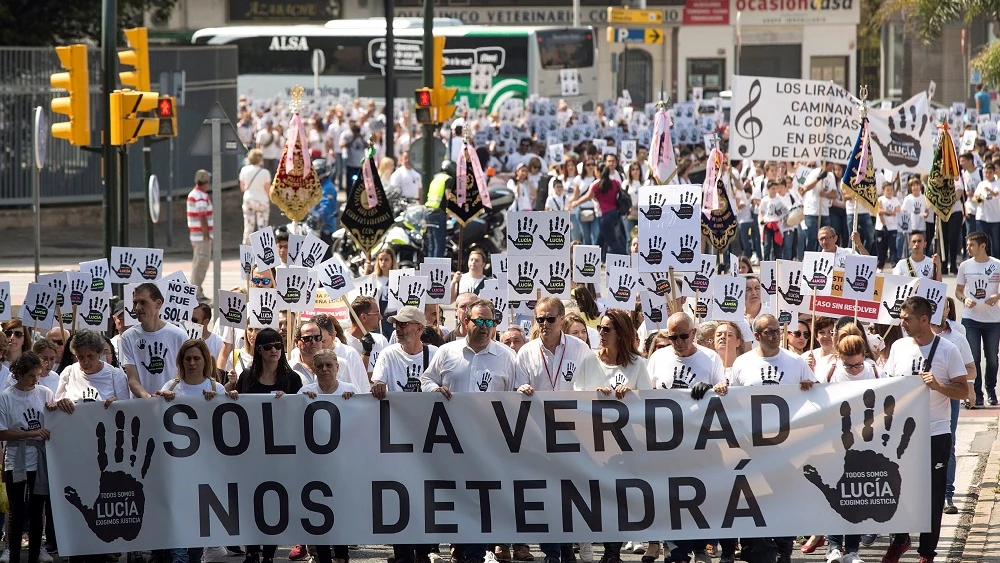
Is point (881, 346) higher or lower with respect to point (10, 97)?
lower

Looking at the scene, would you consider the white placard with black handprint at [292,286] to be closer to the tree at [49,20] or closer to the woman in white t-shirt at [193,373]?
the woman in white t-shirt at [193,373]

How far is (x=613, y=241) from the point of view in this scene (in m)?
22.6

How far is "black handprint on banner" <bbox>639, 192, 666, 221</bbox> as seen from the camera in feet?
41.8

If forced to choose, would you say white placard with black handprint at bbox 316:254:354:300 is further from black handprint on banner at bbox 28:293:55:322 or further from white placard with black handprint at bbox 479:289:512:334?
black handprint on banner at bbox 28:293:55:322

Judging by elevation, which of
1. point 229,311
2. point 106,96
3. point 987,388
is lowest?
point 987,388

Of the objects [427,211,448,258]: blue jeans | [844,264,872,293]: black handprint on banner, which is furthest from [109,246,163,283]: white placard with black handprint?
[427,211,448,258]: blue jeans

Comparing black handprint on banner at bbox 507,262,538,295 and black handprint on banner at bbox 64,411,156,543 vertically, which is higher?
black handprint on banner at bbox 507,262,538,295

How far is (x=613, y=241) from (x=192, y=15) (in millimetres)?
43355

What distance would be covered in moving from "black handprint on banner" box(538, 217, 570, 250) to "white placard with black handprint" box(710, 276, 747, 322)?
4.93ft

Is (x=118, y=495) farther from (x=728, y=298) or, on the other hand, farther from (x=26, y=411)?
(x=728, y=298)

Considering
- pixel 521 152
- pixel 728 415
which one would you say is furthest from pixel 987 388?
pixel 521 152

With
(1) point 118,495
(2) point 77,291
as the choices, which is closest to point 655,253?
(2) point 77,291

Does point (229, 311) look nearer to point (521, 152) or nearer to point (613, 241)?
point (613, 241)

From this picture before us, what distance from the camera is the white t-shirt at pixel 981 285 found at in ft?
44.4
